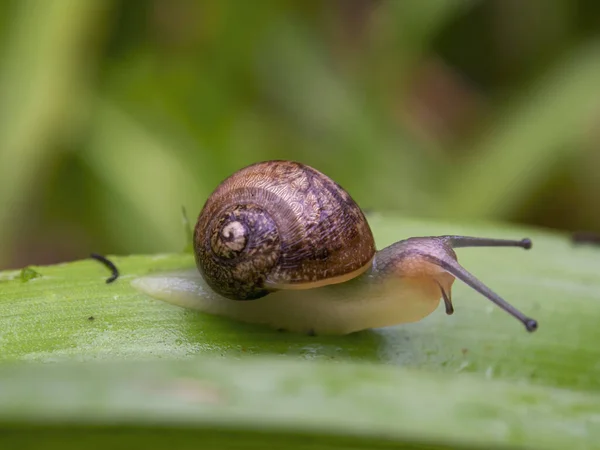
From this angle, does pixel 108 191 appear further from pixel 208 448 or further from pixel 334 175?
pixel 208 448

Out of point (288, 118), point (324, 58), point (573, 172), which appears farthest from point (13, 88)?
point (573, 172)

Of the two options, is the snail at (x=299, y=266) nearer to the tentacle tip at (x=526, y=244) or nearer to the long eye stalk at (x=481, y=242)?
the long eye stalk at (x=481, y=242)

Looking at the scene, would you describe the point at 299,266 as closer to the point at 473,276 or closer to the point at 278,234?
the point at 278,234

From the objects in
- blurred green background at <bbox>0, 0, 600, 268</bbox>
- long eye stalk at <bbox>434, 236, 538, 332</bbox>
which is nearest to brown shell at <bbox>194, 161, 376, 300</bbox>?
long eye stalk at <bbox>434, 236, 538, 332</bbox>

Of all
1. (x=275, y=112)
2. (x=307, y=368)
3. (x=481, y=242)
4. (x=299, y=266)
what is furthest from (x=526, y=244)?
(x=275, y=112)

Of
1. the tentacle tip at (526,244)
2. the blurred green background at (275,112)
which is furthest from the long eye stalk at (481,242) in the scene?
the blurred green background at (275,112)

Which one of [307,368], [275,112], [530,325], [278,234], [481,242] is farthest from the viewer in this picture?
[275,112]
